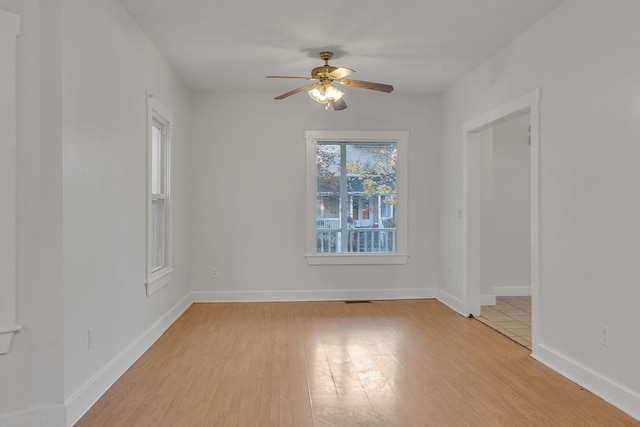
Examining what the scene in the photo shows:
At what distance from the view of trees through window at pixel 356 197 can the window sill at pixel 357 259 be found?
0.11 m

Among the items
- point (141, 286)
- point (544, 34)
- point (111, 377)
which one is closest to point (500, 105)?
point (544, 34)

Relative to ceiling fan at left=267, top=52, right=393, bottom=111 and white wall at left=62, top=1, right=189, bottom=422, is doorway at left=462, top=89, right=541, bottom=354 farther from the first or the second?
white wall at left=62, top=1, right=189, bottom=422

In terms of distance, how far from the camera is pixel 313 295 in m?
5.47

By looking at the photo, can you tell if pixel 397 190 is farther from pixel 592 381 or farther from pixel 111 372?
pixel 111 372

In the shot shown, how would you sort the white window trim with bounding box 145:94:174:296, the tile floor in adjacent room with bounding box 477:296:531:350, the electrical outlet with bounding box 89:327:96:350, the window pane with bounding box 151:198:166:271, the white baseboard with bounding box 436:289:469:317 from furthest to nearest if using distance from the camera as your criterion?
1. the white baseboard with bounding box 436:289:469:317
2. the window pane with bounding box 151:198:166:271
3. the tile floor in adjacent room with bounding box 477:296:531:350
4. the white window trim with bounding box 145:94:174:296
5. the electrical outlet with bounding box 89:327:96:350

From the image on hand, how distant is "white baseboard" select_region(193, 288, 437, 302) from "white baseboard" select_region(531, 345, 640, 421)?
2.25 meters

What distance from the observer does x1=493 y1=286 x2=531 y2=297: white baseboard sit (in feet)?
18.8

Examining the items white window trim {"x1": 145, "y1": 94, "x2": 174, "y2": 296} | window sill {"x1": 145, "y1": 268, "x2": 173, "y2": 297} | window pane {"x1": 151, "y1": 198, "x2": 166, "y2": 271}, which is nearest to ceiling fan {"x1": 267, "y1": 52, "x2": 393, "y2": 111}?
white window trim {"x1": 145, "y1": 94, "x2": 174, "y2": 296}

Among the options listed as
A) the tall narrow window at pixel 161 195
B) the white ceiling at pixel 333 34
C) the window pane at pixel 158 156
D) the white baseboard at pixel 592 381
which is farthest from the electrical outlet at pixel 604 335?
the window pane at pixel 158 156

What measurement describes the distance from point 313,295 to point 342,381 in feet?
8.55

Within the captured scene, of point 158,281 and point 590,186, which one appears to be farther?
point 158,281

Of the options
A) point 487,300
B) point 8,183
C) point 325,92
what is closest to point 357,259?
point 487,300

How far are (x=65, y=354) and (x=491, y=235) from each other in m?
4.72

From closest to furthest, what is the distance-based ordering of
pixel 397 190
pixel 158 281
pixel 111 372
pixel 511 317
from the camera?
1. pixel 111 372
2. pixel 158 281
3. pixel 511 317
4. pixel 397 190
